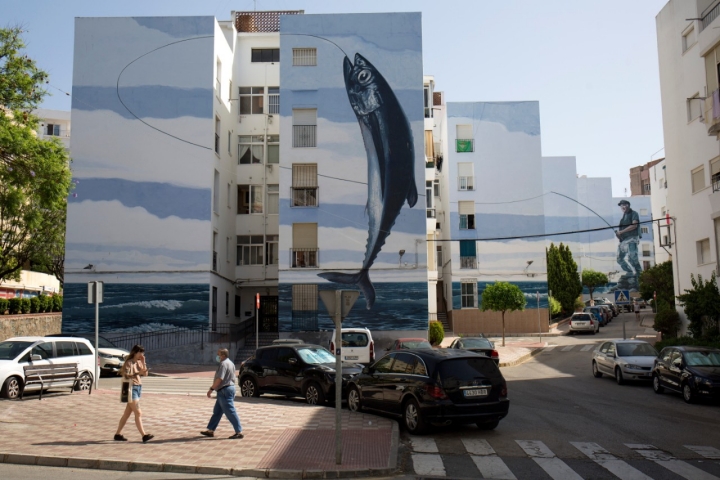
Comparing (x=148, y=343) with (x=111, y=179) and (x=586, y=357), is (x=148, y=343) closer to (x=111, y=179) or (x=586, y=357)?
(x=111, y=179)

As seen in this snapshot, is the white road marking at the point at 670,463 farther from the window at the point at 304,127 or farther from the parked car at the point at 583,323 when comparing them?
the parked car at the point at 583,323

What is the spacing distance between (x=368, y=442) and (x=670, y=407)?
31.4 ft

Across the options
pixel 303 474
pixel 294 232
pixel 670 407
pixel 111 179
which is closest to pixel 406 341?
pixel 670 407

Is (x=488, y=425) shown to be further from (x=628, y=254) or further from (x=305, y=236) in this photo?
(x=628, y=254)

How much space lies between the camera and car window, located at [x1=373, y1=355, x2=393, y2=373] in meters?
14.8

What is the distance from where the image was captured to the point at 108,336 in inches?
1352

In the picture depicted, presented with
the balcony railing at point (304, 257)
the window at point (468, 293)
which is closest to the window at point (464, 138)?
the window at point (468, 293)

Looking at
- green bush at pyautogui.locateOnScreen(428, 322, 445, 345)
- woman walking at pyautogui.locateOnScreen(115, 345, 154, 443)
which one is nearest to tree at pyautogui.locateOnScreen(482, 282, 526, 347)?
green bush at pyautogui.locateOnScreen(428, 322, 445, 345)

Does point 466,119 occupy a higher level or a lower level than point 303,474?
higher

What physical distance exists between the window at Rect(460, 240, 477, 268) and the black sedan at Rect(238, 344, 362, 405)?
32.5 metres

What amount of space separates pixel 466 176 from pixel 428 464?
42377 mm

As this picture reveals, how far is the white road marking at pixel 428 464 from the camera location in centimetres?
1015

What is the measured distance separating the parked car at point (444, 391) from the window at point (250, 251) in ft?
87.9

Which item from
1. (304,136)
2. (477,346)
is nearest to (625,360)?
(477,346)
